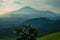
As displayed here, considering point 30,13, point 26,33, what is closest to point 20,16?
point 30,13

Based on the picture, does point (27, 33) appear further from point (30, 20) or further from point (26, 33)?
point (30, 20)

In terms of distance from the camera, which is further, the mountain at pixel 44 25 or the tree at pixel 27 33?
the mountain at pixel 44 25

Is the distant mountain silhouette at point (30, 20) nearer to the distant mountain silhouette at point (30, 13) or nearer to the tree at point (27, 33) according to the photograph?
the distant mountain silhouette at point (30, 13)

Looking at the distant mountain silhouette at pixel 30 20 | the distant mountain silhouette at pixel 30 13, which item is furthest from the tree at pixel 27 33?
the distant mountain silhouette at pixel 30 13

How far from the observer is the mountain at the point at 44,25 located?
3002mm

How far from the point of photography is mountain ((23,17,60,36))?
9.85 feet

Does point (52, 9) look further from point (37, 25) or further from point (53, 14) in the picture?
point (37, 25)

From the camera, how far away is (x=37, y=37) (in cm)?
293

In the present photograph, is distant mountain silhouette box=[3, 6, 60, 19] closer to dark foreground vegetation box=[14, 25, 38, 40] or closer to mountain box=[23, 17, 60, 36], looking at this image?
mountain box=[23, 17, 60, 36]

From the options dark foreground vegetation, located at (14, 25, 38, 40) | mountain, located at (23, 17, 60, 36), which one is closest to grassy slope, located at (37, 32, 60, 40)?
mountain, located at (23, 17, 60, 36)

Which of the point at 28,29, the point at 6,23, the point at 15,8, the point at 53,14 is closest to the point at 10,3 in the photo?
the point at 15,8

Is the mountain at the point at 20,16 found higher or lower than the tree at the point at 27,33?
higher

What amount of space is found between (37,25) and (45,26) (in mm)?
142

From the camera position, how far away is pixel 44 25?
3.04m
